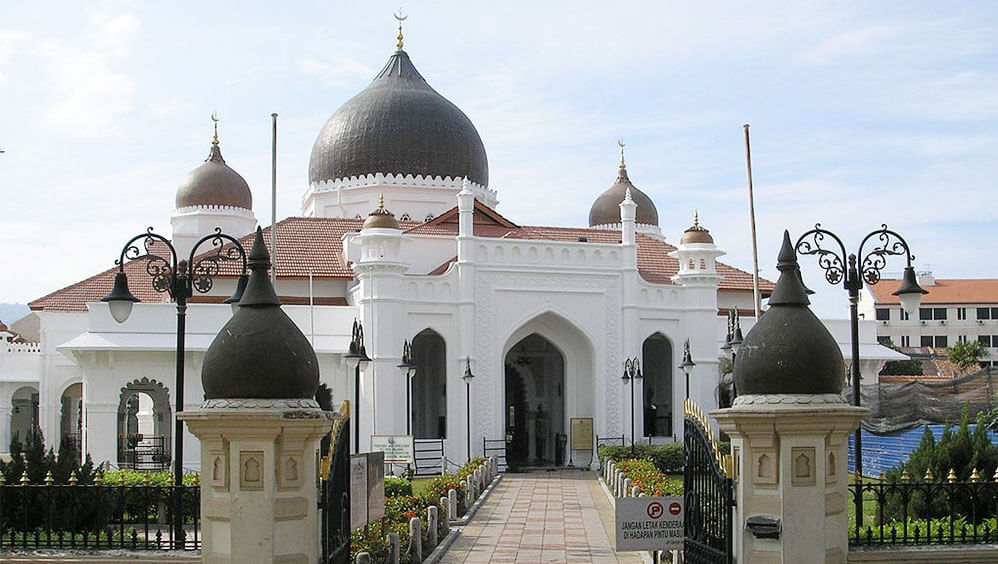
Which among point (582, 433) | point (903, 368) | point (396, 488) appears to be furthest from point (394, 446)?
point (903, 368)

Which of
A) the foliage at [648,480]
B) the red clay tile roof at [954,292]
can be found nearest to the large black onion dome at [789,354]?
the foliage at [648,480]

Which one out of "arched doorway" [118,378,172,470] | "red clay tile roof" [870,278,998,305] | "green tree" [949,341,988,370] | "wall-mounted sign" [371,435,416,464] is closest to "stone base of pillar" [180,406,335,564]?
"wall-mounted sign" [371,435,416,464]

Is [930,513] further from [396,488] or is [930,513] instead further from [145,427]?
[145,427]

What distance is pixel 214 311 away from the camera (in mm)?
33031

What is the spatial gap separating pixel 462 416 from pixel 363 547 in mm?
20205

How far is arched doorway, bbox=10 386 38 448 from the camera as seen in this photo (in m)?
46.1

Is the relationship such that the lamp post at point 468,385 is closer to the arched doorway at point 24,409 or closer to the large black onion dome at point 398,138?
the large black onion dome at point 398,138

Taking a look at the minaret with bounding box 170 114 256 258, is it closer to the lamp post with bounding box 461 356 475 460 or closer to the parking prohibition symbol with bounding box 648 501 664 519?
the lamp post with bounding box 461 356 475 460

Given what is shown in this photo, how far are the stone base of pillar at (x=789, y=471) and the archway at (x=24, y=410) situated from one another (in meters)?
41.8

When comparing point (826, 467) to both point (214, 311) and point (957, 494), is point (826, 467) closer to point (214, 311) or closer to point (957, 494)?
point (957, 494)

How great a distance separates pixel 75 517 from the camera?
480 inches

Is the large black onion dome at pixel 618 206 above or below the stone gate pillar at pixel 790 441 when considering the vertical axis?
above

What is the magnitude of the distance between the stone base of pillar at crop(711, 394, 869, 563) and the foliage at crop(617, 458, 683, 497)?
502 centimetres

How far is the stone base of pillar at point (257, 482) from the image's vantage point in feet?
28.6
